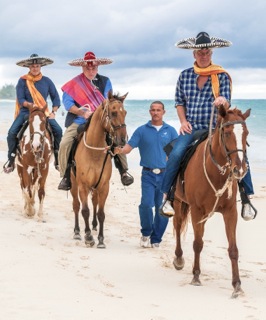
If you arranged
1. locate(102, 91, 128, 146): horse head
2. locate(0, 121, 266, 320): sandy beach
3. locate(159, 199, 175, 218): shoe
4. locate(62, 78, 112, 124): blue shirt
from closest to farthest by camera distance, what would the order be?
locate(0, 121, 266, 320): sandy beach
locate(159, 199, 175, 218): shoe
locate(102, 91, 128, 146): horse head
locate(62, 78, 112, 124): blue shirt

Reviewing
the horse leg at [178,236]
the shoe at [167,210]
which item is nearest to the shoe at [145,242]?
the horse leg at [178,236]

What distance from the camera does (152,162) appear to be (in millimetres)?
10133

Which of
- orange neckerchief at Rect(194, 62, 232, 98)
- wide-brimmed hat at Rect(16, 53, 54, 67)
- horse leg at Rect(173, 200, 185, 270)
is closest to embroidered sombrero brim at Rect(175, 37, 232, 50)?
orange neckerchief at Rect(194, 62, 232, 98)

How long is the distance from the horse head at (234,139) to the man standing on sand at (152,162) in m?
3.27

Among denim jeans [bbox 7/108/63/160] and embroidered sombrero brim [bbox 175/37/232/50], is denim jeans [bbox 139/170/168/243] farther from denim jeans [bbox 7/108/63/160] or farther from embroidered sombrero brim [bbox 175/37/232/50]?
denim jeans [bbox 7/108/63/160]

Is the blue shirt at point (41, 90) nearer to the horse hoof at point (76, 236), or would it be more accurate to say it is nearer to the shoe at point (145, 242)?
the horse hoof at point (76, 236)

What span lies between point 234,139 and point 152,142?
3.66 meters

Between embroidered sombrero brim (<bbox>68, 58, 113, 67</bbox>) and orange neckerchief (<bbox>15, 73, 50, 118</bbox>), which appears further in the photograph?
orange neckerchief (<bbox>15, 73, 50, 118</bbox>)

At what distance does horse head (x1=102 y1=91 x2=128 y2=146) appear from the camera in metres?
9.12

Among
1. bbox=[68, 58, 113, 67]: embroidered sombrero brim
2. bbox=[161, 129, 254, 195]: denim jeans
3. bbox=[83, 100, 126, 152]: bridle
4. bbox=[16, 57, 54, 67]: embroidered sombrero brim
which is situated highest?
bbox=[16, 57, 54, 67]: embroidered sombrero brim

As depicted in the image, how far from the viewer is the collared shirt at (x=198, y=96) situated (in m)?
7.97

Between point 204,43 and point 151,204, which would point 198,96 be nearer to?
point 204,43

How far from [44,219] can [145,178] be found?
3.00 meters

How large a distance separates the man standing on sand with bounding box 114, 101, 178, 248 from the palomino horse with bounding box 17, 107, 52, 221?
2.62 metres
